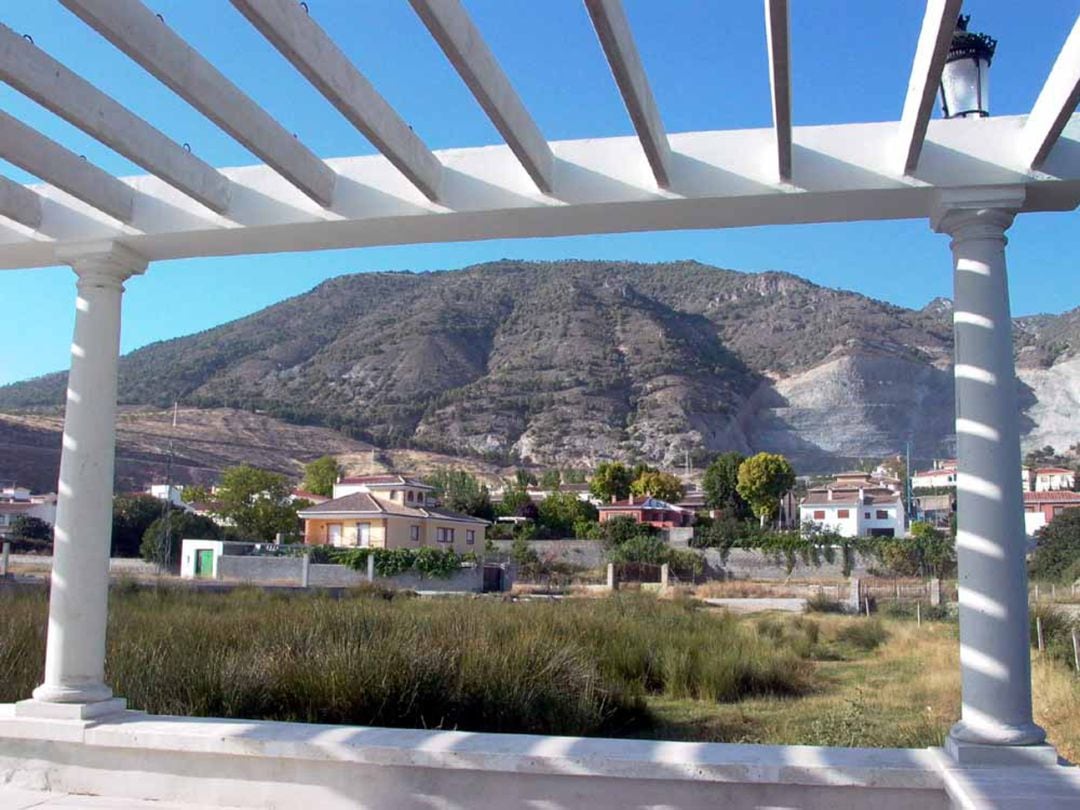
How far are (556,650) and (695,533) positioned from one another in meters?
34.9

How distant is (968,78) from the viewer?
11.4 ft

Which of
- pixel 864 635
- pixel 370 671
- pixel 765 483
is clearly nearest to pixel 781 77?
pixel 370 671

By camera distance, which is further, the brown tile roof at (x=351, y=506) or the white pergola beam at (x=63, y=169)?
the brown tile roof at (x=351, y=506)

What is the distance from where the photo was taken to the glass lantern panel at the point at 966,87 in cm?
346

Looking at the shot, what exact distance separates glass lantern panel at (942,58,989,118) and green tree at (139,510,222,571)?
30.9m

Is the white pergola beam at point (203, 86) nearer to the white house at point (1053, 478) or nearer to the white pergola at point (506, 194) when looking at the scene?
the white pergola at point (506, 194)

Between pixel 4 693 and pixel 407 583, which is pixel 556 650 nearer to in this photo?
pixel 4 693

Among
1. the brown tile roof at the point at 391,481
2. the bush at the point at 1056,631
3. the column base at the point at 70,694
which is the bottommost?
the bush at the point at 1056,631

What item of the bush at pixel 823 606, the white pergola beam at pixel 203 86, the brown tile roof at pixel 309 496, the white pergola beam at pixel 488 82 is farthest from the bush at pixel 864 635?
the brown tile roof at pixel 309 496

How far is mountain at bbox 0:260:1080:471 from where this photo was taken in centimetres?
8194

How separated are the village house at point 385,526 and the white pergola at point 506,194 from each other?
1231 inches

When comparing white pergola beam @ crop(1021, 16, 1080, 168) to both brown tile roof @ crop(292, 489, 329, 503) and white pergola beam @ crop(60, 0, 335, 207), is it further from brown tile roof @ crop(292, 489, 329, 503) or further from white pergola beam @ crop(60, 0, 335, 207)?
brown tile roof @ crop(292, 489, 329, 503)

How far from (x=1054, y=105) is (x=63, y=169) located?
3412 millimetres

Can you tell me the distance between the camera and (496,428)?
81000 mm
